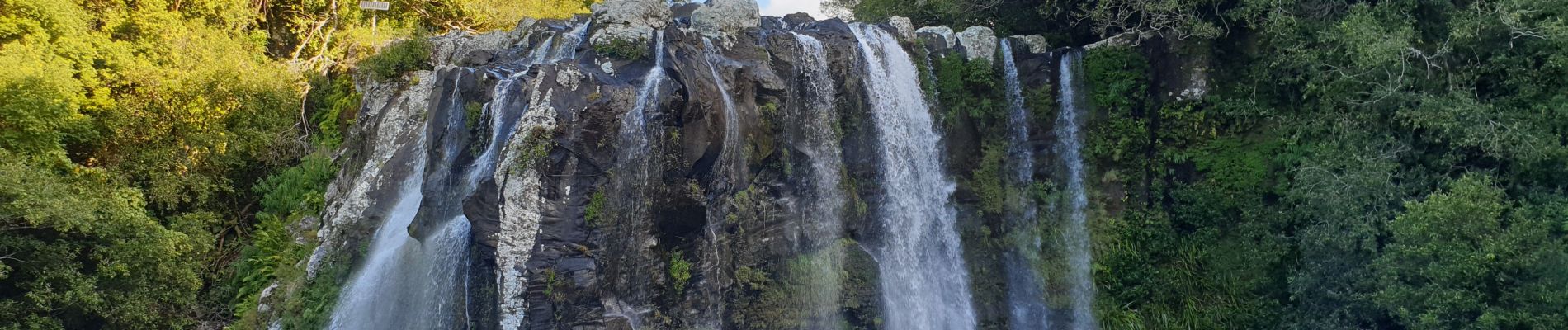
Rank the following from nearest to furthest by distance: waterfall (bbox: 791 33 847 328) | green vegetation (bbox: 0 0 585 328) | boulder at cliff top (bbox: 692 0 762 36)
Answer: green vegetation (bbox: 0 0 585 328)
waterfall (bbox: 791 33 847 328)
boulder at cliff top (bbox: 692 0 762 36)

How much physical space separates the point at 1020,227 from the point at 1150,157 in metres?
2.25

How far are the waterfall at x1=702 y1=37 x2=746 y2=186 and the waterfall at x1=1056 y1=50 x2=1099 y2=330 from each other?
17.7ft

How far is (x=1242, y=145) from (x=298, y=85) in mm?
15146

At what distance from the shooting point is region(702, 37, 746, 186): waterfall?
11.1 m

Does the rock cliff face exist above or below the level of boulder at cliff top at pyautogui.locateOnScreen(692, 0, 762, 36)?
below

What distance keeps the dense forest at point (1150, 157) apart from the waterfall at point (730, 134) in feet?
12.7

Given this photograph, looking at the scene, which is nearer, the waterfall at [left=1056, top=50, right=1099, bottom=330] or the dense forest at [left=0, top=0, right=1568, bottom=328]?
the dense forest at [left=0, top=0, right=1568, bottom=328]

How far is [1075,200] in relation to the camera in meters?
13.6

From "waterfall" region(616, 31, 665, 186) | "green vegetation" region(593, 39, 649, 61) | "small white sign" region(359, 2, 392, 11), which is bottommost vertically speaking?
"waterfall" region(616, 31, 665, 186)

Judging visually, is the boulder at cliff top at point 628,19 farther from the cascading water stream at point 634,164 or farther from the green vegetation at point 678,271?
the green vegetation at point 678,271

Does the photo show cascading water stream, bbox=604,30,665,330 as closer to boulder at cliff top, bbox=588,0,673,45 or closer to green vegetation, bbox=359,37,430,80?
boulder at cliff top, bbox=588,0,673,45

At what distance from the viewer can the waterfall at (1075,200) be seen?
13273mm

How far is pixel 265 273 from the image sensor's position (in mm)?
12734

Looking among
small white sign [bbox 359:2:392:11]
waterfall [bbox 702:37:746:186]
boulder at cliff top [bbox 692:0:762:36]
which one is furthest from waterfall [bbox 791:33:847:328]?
small white sign [bbox 359:2:392:11]
